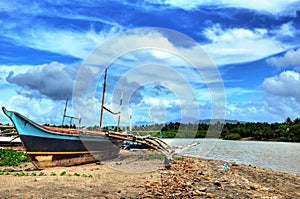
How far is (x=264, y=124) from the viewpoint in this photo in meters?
86.1

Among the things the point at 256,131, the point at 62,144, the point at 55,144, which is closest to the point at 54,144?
the point at 55,144

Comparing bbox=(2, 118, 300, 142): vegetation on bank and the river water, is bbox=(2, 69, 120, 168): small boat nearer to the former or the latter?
the river water

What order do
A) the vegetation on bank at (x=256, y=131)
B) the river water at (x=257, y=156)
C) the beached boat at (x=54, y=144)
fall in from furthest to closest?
the vegetation on bank at (x=256, y=131)
the river water at (x=257, y=156)
the beached boat at (x=54, y=144)

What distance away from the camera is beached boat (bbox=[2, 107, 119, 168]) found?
12898 mm

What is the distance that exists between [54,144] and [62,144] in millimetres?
494

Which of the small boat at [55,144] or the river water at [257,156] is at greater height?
the small boat at [55,144]

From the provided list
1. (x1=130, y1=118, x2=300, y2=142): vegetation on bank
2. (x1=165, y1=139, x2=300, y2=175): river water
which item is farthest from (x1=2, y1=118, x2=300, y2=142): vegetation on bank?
(x1=165, y1=139, x2=300, y2=175): river water

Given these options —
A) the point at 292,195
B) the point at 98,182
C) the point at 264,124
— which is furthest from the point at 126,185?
the point at 264,124

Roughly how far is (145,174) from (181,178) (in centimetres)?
185

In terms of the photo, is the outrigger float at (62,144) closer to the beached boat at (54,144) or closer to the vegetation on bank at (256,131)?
the beached boat at (54,144)

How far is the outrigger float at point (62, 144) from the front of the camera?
42.5 feet

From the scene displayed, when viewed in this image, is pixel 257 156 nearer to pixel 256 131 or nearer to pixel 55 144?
pixel 55 144

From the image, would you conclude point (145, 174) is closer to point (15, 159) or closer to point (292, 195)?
point (292, 195)

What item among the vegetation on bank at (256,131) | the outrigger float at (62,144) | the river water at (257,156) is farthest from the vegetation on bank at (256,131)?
the outrigger float at (62,144)
